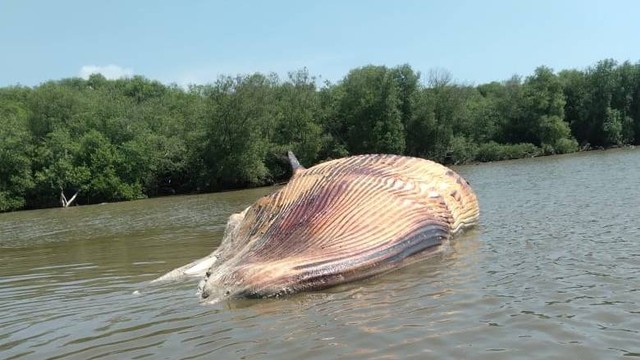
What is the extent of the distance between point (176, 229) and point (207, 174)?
35334mm

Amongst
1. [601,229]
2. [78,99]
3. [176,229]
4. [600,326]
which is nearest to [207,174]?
[78,99]

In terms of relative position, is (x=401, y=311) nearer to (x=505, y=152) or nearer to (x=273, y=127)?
(x=273, y=127)

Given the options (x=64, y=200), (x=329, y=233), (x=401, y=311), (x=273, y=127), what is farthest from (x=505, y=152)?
(x=401, y=311)

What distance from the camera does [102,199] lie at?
47.5m

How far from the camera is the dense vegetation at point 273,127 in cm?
4856

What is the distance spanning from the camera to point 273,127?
55.1m

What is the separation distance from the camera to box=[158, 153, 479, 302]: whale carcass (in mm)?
5914

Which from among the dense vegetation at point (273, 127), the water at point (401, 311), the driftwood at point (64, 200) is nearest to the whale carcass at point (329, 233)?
the water at point (401, 311)

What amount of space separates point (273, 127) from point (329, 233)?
4945 cm

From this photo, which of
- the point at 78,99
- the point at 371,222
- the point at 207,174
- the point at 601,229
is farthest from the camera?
the point at 78,99

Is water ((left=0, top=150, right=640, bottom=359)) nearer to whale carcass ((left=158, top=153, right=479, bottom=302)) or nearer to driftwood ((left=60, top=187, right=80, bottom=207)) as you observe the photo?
whale carcass ((left=158, top=153, right=479, bottom=302))

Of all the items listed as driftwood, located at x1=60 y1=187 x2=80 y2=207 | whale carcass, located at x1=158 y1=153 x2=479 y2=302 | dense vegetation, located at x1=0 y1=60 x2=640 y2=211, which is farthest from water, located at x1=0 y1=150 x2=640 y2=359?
dense vegetation, located at x1=0 y1=60 x2=640 y2=211

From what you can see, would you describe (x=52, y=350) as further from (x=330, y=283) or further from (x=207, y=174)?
(x=207, y=174)

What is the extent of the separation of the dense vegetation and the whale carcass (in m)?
42.8
